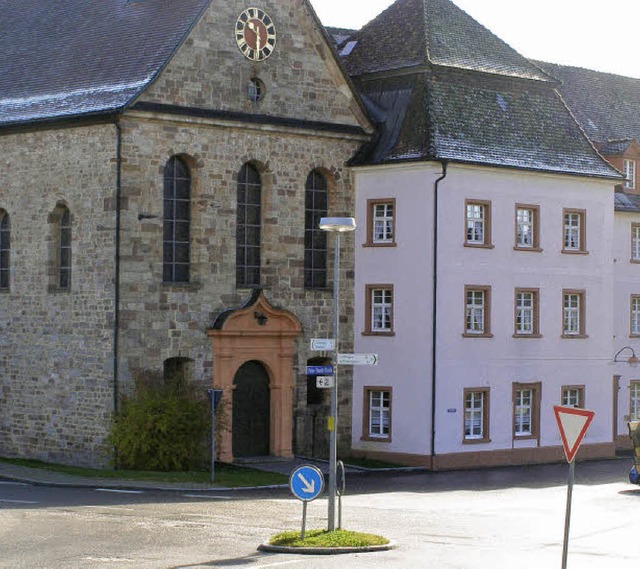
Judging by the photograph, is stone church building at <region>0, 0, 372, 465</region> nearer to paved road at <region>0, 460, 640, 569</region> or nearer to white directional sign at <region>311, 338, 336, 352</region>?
paved road at <region>0, 460, 640, 569</region>

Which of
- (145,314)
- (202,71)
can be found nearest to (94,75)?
(202,71)

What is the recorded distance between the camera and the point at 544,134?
47.2 meters

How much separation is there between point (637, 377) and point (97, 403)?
21776mm

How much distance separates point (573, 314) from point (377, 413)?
745 cm

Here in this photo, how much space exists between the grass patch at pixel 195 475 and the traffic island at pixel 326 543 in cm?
1082

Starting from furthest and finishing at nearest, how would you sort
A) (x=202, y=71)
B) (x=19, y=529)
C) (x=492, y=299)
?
(x=492, y=299), (x=202, y=71), (x=19, y=529)

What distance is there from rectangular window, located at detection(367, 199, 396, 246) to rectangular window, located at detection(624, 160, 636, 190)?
11.8 metres

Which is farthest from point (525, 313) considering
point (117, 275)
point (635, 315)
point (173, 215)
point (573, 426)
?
point (573, 426)

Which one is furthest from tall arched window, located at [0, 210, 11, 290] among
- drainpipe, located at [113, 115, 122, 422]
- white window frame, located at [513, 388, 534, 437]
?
white window frame, located at [513, 388, 534, 437]

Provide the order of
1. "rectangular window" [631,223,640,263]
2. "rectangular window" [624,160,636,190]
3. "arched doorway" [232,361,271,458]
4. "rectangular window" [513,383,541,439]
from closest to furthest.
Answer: "arched doorway" [232,361,271,458]
"rectangular window" [513,383,541,439]
"rectangular window" [624,160,636,190]
"rectangular window" [631,223,640,263]

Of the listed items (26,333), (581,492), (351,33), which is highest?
(351,33)

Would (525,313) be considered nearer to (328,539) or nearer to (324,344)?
(324,344)

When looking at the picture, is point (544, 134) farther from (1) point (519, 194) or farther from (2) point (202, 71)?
(2) point (202, 71)

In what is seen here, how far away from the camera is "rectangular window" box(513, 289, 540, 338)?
151 feet
